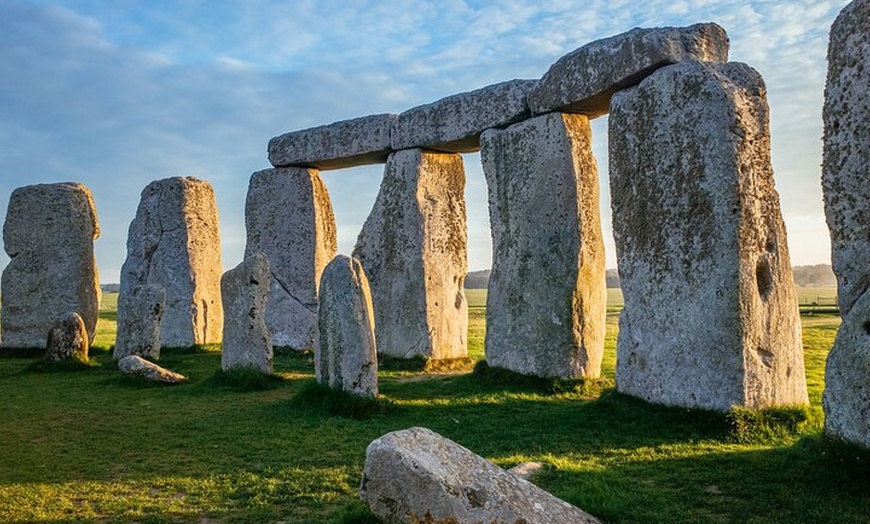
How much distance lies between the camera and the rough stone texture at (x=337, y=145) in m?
15.4

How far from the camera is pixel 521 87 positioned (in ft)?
40.7

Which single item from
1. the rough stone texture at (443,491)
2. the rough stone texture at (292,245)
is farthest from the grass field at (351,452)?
the rough stone texture at (292,245)

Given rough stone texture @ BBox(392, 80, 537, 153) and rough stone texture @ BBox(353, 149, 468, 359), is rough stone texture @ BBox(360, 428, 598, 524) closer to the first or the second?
rough stone texture @ BBox(392, 80, 537, 153)

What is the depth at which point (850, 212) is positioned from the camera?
5965 millimetres

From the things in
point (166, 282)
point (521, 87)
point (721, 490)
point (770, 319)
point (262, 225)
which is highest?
point (521, 87)

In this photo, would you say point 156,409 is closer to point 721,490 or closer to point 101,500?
point 101,500

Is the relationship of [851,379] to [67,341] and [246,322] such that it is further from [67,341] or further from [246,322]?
[67,341]

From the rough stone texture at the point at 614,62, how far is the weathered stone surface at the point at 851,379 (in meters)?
4.25

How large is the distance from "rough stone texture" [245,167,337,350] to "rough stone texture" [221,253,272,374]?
163 inches

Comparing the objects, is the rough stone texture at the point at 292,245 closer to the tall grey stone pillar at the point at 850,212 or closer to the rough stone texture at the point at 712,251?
the rough stone texture at the point at 712,251

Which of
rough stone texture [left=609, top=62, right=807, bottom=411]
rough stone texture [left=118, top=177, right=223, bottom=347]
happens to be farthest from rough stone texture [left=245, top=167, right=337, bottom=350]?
rough stone texture [left=609, top=62, right=807, bottom=411]

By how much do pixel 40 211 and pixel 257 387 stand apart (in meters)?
8.83

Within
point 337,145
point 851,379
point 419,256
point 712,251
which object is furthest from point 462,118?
point 851,379

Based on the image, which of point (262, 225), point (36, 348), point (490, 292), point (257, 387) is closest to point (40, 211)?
point (36, 348)
